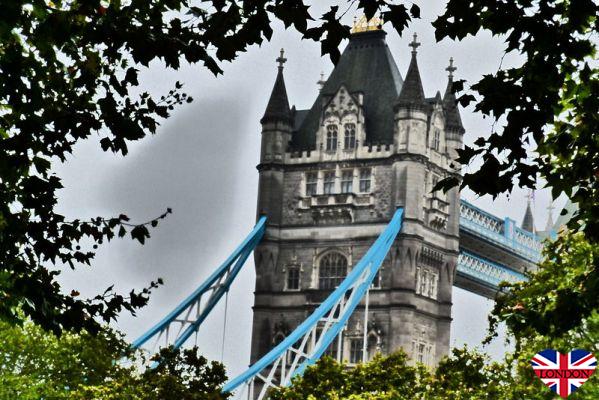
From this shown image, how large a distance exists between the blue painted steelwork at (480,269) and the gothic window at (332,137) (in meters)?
14.8

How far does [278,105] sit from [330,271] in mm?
15266

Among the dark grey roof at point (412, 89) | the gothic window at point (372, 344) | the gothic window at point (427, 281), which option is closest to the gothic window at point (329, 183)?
the dark grey roof at point (412, 89)

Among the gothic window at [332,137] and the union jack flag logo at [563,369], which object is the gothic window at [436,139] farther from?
the union jack flag logo at [563,369]

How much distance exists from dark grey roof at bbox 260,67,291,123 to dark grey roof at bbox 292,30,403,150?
7.22ft

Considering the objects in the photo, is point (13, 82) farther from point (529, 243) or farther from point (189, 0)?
point (529, 243)

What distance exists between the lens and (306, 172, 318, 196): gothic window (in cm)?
12562

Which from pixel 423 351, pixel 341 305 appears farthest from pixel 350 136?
pixel 423 351

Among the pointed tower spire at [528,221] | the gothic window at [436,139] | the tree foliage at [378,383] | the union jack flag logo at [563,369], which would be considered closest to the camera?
the union jack flag logo at [563,369]

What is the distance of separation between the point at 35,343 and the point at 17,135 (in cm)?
4988

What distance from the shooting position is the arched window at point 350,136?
12551 cm

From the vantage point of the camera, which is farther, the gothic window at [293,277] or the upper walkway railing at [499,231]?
the upper walkway railing at [499,231]

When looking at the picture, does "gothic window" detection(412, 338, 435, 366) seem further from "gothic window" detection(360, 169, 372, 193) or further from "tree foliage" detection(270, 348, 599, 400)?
"tree foliage" detection(270, 348, 599, 400)

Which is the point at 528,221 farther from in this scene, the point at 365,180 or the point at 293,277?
the point at 293,277

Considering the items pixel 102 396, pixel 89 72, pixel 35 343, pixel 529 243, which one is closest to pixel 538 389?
pixel 102 396
